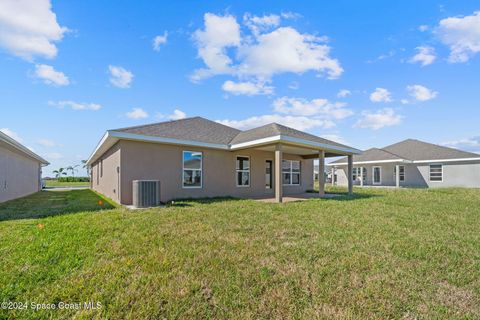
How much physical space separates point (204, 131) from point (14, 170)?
36.0ft

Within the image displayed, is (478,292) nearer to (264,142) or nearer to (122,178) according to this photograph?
(264,142)

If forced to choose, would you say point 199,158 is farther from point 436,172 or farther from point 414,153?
point 414,153

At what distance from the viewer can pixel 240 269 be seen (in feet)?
11.7

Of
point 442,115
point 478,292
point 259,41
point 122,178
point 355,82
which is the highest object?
point 259,41

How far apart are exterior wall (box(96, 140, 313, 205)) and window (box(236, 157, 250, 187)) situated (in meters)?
0.21

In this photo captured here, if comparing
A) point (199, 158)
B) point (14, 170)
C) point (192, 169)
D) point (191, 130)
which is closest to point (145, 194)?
point (192, 169)

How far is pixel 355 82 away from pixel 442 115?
6359mm

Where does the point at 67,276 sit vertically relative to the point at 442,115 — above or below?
below

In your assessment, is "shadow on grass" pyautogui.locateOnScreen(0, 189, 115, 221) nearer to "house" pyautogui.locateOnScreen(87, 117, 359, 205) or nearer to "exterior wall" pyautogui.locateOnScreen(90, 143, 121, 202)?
"exterior wall" pyautogui.locateOnScreen(90, 143, 121, 202)

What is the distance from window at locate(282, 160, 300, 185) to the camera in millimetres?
15859

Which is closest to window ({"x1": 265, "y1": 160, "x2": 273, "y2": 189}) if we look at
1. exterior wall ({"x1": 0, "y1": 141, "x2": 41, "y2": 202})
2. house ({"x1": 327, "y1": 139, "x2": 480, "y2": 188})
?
exterior wall ({"x1": 0, "y1": 141, "x2": 41, "y2": 202})

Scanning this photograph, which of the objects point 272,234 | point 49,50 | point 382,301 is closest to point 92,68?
point 49,50

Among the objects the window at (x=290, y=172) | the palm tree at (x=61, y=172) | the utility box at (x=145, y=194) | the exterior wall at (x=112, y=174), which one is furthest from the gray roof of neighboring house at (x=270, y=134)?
the palm tree at (x=61, y=172)

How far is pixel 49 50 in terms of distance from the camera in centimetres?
819
